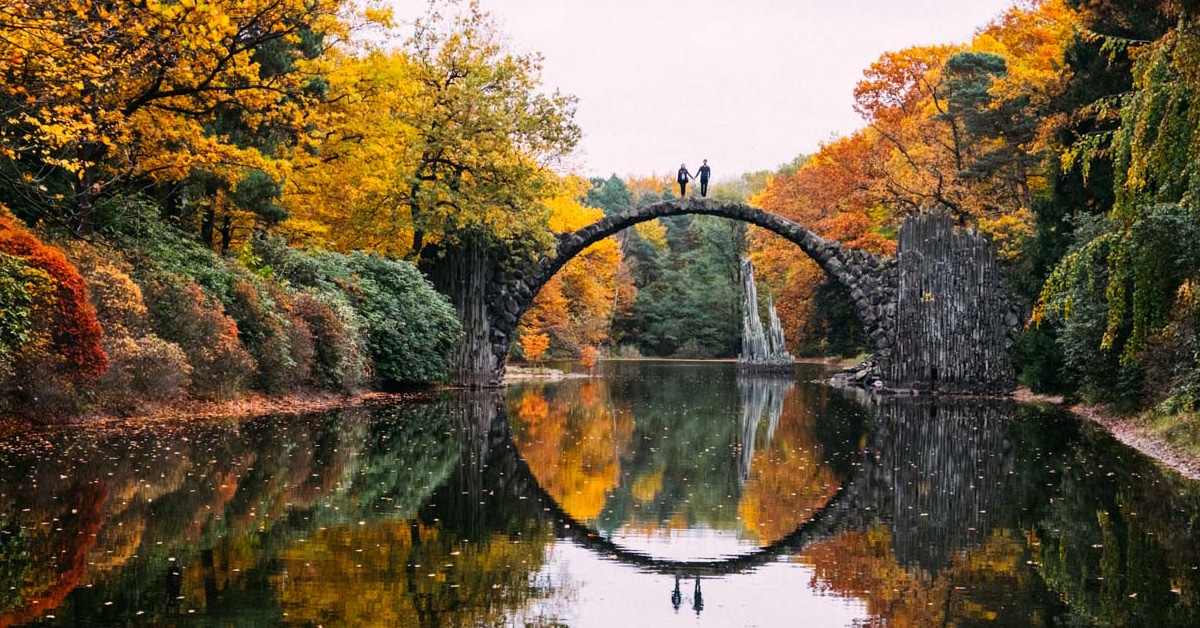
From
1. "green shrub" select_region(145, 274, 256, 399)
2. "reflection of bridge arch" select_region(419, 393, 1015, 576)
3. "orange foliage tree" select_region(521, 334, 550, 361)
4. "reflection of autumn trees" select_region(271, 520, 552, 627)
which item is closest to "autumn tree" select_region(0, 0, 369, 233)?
"green shrub" select_region(145, 274, 256, 399)

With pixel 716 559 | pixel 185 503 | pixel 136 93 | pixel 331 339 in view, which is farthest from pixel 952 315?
pixel 185 503

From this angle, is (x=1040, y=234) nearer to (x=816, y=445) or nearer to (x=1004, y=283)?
(x=1004, y=283)

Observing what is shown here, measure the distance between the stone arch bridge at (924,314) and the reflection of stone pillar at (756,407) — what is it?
3.11 metres

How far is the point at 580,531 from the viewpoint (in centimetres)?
907

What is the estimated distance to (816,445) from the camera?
1609 centimetres

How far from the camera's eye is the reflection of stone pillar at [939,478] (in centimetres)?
871

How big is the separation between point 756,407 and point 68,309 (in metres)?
14.0

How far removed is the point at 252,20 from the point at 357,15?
8.35m

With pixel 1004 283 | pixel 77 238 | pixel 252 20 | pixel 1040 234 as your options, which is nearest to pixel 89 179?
pixel 77 238

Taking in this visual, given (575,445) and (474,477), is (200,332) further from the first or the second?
(474,477)

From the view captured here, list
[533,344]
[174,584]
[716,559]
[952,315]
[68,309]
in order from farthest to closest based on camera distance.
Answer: [533,344], [952,315], [68,309], [716,559], [174,584]

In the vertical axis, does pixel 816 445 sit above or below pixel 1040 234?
below

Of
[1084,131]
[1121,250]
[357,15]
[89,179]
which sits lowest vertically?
[1121,250]

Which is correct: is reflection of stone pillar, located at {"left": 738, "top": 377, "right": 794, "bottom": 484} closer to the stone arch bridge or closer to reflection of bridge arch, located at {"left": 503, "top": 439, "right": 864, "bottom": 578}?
reflection of bridge arch, located at {"left": 503, "top": 439, "right": 864, "bottom": 578}
